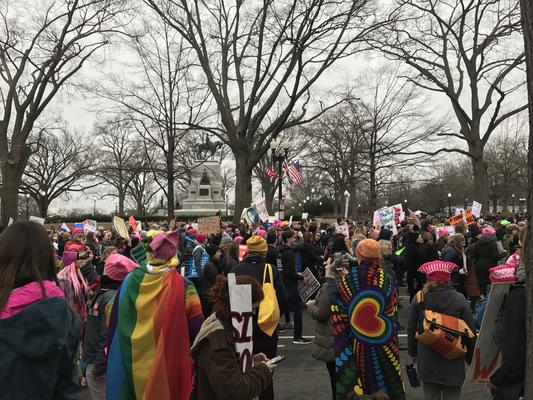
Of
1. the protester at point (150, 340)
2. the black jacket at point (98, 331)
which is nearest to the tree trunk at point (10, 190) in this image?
the black jacket at point (98, 331)

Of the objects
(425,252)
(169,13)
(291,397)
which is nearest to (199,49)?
(169,13)

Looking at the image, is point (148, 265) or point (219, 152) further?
point (219, 152)

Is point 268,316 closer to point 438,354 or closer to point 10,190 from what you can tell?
point 438,354

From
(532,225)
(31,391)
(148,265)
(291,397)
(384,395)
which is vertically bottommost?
(291,397)

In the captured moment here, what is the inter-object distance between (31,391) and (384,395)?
294 centimetres

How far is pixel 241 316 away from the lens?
274 cm

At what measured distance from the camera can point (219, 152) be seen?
55906 millimetres

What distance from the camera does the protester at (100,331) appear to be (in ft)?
15.4

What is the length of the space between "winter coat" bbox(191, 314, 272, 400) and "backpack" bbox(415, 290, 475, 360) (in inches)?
76.0

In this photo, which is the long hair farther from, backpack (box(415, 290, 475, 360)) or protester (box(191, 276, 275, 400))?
backpack (box(415, 290, 475, 360))

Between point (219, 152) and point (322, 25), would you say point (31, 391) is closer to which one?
point (322, 25)

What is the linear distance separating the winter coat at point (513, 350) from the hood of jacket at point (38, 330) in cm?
260

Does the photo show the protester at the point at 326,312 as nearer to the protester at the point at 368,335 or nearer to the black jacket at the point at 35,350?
the protester at the point at 368,335

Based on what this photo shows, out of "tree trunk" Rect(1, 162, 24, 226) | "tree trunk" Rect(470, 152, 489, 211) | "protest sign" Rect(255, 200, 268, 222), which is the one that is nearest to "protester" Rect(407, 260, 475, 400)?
"protest sign" Rect(255, 200, 268, 222)
